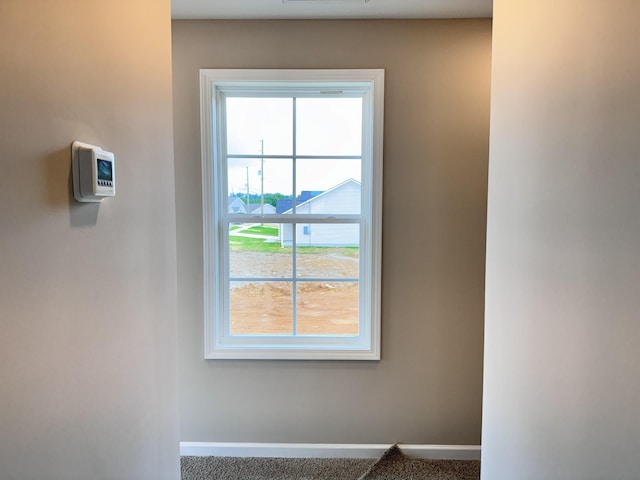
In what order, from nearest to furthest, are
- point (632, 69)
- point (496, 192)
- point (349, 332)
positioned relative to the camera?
point (632, 69), point (496, 192), point (349, 332)

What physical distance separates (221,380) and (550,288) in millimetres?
1762

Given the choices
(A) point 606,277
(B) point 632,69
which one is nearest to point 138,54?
(B) point 632,69

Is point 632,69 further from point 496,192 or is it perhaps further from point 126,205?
point 126,205

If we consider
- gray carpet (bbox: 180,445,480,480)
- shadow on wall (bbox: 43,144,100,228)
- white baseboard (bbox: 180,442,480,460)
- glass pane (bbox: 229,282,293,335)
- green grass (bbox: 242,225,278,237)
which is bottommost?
gray carpet (bbox: 180,445,480,480)

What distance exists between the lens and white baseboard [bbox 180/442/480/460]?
2137 mm

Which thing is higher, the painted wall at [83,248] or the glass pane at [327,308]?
the painted wall at [83,248]

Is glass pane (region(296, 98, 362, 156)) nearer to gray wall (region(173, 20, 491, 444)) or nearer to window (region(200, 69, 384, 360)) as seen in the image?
window (region(200, 69, 384, 360))

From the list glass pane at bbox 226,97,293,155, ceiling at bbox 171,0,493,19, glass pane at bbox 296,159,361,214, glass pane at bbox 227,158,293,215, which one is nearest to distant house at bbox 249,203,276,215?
glass pane at bbox 227,158,293,215

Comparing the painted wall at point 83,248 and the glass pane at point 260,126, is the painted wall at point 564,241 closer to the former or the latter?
the painted wall at point 83,248

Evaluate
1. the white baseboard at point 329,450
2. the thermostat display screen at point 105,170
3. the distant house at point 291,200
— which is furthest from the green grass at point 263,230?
the thermostat display screen at point 105,170

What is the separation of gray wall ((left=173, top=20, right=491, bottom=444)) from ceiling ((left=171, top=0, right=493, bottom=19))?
44mm

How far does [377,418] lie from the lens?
2145 millimetres

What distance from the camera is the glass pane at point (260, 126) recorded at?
2.13 metres

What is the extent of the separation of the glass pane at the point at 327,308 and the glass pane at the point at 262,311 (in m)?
0.07
